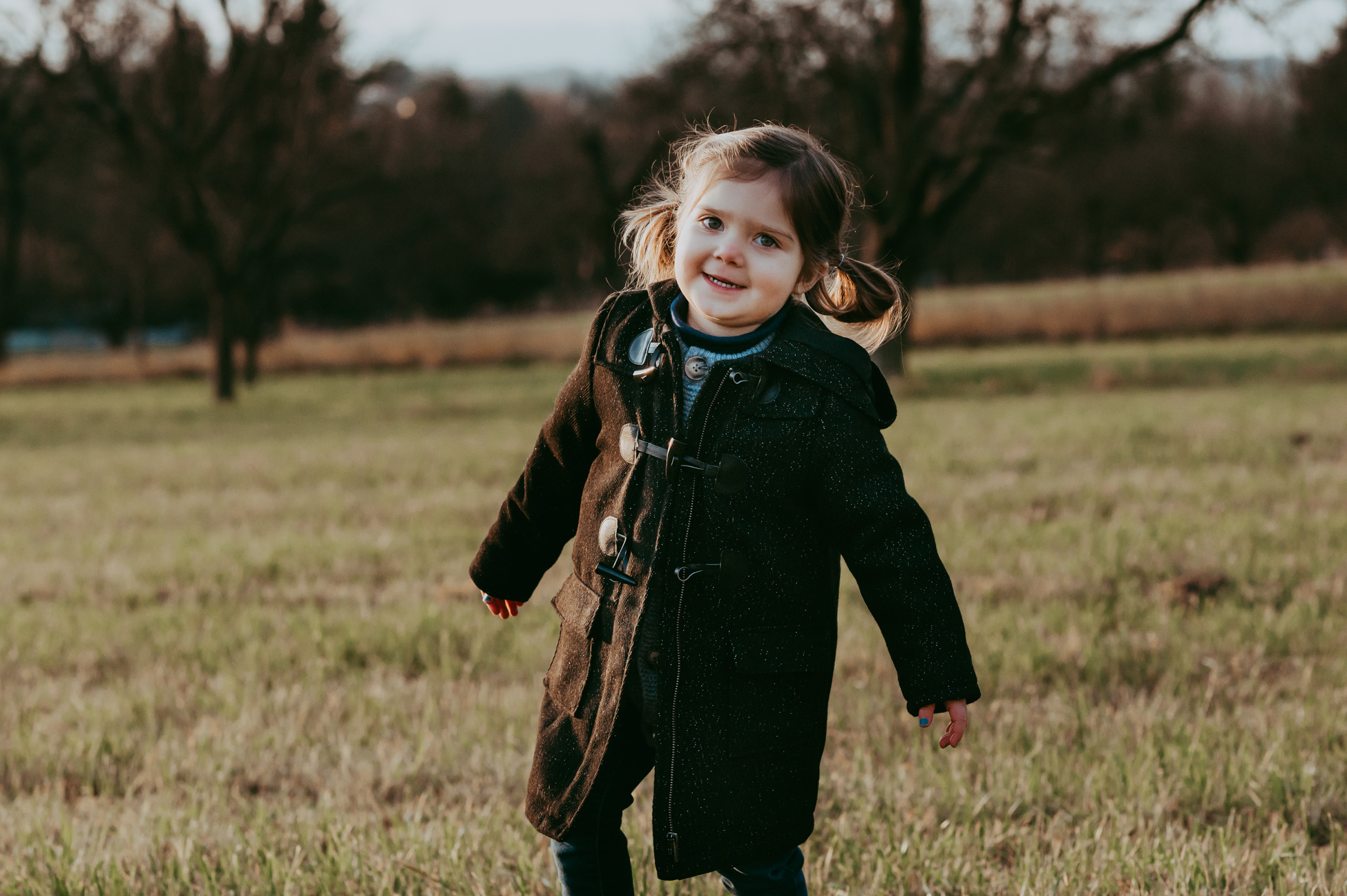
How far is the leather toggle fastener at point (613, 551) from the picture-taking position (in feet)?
6.08

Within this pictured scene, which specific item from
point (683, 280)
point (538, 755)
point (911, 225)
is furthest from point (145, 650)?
point (911, 225)

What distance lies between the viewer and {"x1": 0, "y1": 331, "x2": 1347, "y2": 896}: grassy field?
2379 millimetres

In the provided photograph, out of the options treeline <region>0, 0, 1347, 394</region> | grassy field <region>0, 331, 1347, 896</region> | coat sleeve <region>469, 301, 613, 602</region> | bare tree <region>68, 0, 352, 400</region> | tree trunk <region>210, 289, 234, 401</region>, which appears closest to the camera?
coat sleeve <region>469, 301, 613, 602</region>

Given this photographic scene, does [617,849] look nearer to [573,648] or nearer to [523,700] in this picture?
[573,648]

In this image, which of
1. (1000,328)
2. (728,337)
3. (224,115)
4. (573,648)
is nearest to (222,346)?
(224,115)

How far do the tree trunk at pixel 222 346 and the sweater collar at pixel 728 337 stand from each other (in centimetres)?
1747

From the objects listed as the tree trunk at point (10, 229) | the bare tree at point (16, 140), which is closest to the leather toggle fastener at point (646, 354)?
the bare tree at point (16, 140)

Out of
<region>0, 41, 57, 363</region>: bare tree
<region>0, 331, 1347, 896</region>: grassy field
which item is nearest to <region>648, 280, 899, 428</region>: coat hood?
<region>0, 331, 1347, 896</region>: grassy field

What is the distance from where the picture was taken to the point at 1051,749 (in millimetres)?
2906

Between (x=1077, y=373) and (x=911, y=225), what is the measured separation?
3462mm

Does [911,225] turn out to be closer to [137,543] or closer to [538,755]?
[137,543]

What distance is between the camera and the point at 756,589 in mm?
1792

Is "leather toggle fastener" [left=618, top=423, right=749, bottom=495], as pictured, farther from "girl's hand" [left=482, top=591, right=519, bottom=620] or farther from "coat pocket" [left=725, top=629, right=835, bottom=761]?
"girl's hand" [left=482, top=591, right=519, bottom=620]

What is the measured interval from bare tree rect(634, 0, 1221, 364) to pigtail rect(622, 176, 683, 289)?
13.3m
